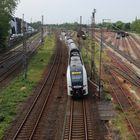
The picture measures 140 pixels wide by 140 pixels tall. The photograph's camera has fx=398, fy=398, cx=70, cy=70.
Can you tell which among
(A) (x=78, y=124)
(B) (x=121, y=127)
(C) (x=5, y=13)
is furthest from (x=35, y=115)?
(C) (x=5, y=13)

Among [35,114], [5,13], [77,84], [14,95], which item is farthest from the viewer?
[5,13]

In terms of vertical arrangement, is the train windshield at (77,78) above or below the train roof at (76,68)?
below

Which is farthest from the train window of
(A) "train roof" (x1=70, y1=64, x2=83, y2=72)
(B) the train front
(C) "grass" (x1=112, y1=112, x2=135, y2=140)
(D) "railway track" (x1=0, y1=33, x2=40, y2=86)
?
(D) "railway track" (x1=0, y1=33, x2=40, y2=86)

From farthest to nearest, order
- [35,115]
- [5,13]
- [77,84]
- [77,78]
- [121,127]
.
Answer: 1. [5,13]
2. [77,78]
3. [77,84]
4. [35,115]
5. [121,127]

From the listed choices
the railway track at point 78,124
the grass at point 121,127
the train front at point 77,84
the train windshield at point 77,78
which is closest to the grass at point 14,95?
the railway track at point 78,124

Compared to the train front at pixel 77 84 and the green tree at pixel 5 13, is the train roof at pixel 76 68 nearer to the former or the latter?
the train front at pixel 77 84

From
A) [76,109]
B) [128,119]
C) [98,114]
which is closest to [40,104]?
[76,109]

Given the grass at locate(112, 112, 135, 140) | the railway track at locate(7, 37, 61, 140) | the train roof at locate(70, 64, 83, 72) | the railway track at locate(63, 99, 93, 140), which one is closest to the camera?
the grass at locate(112, 112, 135, 140)

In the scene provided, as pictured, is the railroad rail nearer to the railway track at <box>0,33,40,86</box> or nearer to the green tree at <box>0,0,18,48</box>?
the railway track at <box>0,33,40,86</box>

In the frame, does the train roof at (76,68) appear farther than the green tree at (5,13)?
No

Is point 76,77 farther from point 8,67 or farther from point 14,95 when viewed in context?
point 8,67

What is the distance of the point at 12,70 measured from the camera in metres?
58.3

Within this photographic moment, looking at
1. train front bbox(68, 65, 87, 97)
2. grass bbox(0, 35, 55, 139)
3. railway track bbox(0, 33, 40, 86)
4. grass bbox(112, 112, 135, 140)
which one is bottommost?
railway track bbox(0, 33, 40, 86)

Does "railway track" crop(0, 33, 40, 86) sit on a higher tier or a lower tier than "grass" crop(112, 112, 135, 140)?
lower
